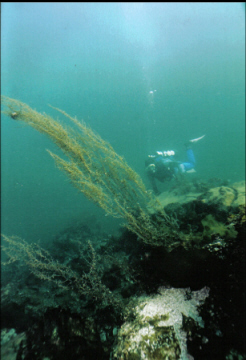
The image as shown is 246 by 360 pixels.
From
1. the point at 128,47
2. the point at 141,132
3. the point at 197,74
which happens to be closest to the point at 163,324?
the point at 128,47

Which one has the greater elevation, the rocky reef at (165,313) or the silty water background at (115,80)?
the silty water background at (115,80)

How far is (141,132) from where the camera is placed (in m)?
43.3

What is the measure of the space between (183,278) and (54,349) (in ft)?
6.11

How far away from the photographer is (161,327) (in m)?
1.72

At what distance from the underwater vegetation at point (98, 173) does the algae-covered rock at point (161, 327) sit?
33.9 inches

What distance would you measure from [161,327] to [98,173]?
8.22ft

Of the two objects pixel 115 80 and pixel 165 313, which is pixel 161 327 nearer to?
pixel 165 313

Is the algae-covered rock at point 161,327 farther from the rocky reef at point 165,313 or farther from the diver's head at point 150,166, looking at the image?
the diver's head at point 150,166

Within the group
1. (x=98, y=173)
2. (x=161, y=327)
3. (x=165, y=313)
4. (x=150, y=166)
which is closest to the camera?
(x=161, y=327)

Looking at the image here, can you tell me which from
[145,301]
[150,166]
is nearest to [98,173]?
[145,301]

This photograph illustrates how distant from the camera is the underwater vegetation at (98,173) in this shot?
9.27ft

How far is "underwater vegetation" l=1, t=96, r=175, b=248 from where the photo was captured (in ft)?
9.27

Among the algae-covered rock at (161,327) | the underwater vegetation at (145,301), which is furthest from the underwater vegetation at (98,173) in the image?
the algae-covered rock at (161,327)

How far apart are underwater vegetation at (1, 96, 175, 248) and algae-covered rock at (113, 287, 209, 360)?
2.82 feet
